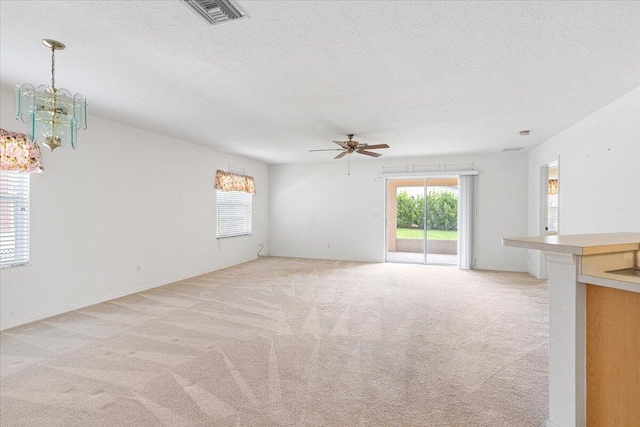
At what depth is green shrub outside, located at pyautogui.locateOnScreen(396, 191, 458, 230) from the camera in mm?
7297

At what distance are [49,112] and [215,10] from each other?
1515 millimetres

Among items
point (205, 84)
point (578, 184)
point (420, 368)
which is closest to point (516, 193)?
point (578, 184)

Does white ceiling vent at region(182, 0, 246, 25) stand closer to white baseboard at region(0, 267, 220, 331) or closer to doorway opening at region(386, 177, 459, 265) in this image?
white baseboard at region(0, 267, 220, 331)

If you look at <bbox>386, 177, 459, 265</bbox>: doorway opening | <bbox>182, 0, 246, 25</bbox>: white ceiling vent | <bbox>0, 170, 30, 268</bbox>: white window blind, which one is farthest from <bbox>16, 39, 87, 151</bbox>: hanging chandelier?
<bbox>386, 177, 459, 265</bbox>: doorway opening

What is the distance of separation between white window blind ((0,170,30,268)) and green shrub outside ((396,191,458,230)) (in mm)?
6955

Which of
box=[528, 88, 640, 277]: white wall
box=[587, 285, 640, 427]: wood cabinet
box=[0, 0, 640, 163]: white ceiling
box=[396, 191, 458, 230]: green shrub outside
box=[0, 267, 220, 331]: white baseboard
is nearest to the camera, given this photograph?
box=[587, 285, 640, 427]: wood cabinet

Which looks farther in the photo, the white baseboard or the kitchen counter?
the white baseboard

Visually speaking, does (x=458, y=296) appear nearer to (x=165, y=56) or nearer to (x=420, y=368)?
(x=420, y=368)

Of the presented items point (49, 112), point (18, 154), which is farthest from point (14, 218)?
point (49, 112)

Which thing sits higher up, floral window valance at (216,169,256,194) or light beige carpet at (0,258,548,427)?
floral window valance at (216,169,256,194)

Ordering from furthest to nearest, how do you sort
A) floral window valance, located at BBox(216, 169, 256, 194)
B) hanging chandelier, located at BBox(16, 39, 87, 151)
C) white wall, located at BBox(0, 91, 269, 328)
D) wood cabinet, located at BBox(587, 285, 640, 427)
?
floral window valance, located at BBox(216, 169, 256, 194) → white wall, located at BBox(0, 91, 269, 328) → hanging chandelier, located at BBox(16, 39, 87, 151) → wood cabinet, located at BBox(587, 285, 640, 427)

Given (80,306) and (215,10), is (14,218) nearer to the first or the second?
(80,306)

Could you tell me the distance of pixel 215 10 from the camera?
6.20 feet

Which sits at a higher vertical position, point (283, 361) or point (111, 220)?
point (111, 220)
